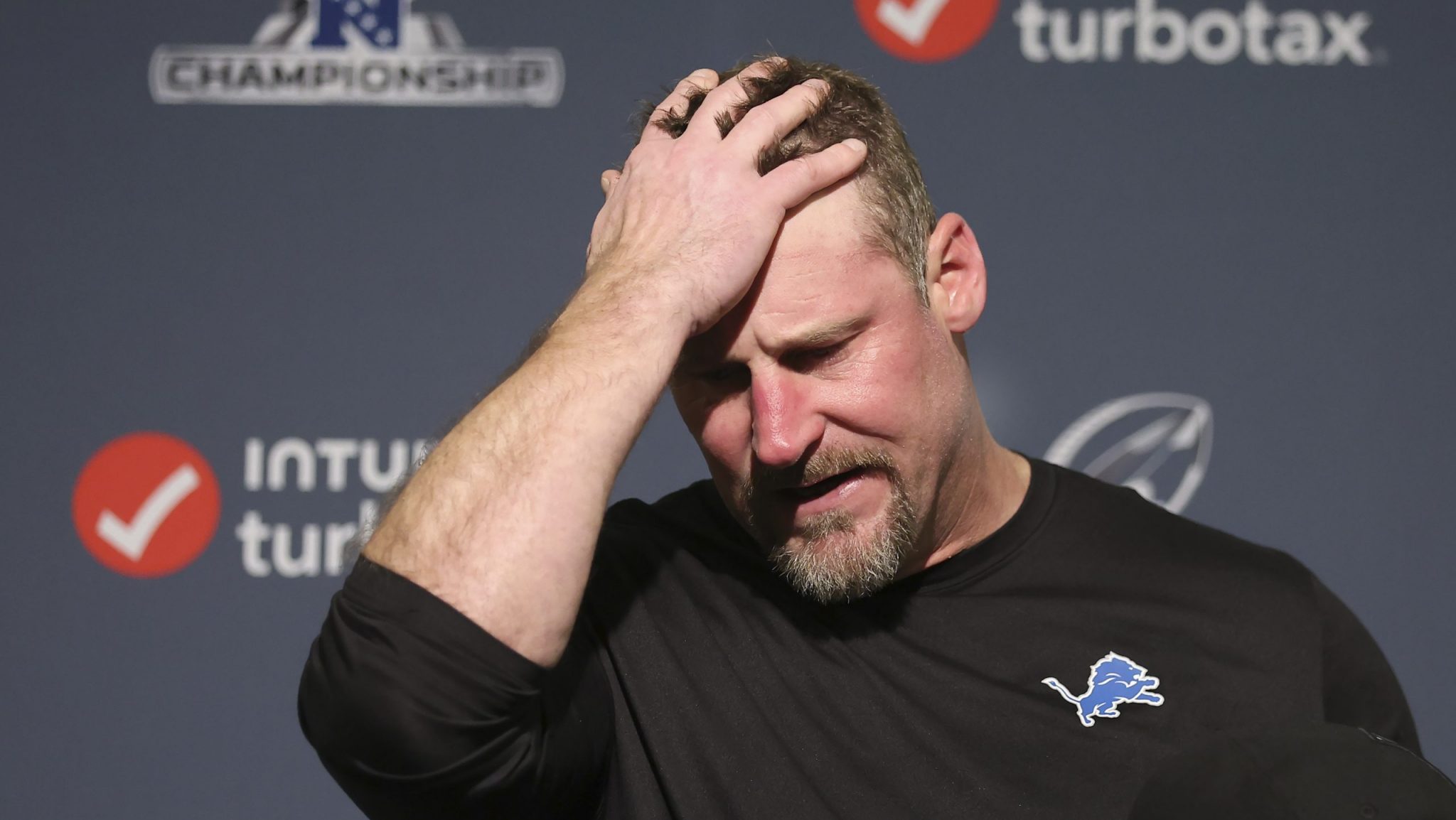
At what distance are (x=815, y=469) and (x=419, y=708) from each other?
1.09 ft

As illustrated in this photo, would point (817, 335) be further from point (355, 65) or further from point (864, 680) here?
point (355, 65)

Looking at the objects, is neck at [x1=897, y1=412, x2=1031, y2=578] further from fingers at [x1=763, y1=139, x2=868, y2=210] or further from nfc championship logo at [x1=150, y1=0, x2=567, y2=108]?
nfc championship logo at [x1=150, y1=0, x2=567, y2=108]

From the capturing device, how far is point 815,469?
95 cm

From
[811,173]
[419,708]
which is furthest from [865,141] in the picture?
[419,708]

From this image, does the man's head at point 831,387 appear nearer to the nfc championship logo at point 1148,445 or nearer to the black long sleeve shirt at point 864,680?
the black long sleeve shirt at point 864,680

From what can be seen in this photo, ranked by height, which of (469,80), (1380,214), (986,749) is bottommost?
(986,749)

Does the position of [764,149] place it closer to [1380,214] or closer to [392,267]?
[392,267]

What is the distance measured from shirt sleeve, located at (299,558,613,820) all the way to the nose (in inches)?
8.9

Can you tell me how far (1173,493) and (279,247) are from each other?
1265mm

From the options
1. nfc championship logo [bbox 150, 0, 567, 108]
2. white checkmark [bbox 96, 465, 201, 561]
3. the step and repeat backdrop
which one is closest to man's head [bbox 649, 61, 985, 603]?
the step and repeat backdrop

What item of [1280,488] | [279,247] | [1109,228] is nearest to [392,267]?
[279,247]

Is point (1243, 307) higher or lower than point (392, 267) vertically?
lower

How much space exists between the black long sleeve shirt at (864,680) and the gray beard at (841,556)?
2.7 inches

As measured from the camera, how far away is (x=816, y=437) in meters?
0.95
